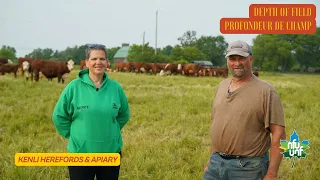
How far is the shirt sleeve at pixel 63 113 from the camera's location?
2551mm

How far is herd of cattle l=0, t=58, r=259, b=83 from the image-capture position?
51.4 ft

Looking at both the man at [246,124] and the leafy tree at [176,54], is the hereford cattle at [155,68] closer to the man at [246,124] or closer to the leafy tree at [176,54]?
the leafy tree at [176,54]

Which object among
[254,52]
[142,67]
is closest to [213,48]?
[254,52]

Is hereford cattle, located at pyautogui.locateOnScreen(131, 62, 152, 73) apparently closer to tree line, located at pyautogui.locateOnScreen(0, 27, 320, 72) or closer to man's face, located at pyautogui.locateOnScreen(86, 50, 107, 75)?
tree line, located at pyautogui.locateOnScreen(0, 27, 320, 72)

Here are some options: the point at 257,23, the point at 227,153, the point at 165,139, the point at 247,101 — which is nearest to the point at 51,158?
the point at 165,139

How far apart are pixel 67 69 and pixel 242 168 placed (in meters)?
14.7

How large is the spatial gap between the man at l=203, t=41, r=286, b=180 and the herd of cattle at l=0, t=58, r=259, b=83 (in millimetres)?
9621

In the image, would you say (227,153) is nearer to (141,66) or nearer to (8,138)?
(8,138)

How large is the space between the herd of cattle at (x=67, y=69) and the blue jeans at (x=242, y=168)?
9.65m

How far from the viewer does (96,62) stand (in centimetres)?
255

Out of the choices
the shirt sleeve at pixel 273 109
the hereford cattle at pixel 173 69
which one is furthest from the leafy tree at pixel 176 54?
the shirt sleeve at pixel 273 109

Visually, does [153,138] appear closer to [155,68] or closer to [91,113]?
[91,113]

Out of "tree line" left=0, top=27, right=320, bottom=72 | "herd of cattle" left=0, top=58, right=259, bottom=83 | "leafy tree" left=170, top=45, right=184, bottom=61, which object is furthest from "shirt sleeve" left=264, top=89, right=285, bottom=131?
"leafy tree" left=170, top=45, right=184, bottom=61

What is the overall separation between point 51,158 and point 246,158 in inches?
105
